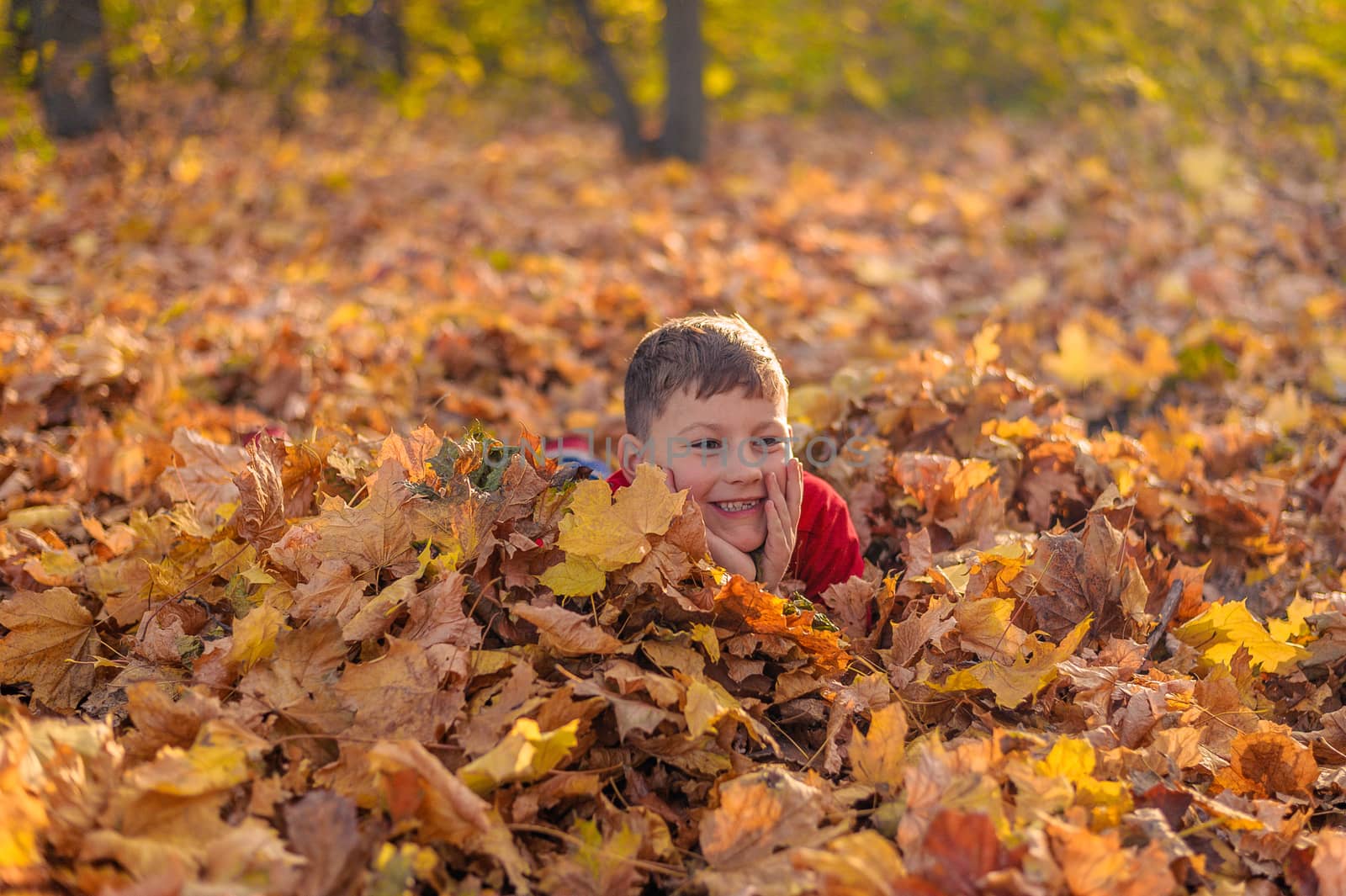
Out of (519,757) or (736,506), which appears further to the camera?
(736,506)

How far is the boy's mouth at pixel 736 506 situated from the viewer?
8.11ft

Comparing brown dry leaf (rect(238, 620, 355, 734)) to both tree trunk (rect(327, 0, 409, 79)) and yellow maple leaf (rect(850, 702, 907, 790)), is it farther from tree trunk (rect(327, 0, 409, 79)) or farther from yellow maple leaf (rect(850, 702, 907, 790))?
tree trunk (rect(327, 0, 409, 79))

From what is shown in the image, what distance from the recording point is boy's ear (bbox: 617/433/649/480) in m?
2.58

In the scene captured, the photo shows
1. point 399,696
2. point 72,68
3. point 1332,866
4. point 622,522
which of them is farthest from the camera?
point 72,68

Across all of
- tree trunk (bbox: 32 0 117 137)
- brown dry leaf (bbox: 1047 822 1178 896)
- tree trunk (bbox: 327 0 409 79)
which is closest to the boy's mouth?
brown dry leaf (bbox: 1047 822 1178 896)

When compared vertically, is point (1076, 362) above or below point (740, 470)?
below

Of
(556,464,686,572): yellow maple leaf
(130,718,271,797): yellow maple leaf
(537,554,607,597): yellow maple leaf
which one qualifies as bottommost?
(130,718,271,797): yellow maple leaf

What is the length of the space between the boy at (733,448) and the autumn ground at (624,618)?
205 mm

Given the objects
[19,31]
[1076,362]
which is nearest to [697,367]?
[1076,362]

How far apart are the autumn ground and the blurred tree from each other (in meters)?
4.36

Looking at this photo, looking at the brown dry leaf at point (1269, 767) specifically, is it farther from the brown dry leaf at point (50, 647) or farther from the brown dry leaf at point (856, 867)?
the brown dry leaf at point (50, 647)

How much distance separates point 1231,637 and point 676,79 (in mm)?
7570

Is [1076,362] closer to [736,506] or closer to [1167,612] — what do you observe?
[1167,612]

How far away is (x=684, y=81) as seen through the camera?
8984 millimetres
